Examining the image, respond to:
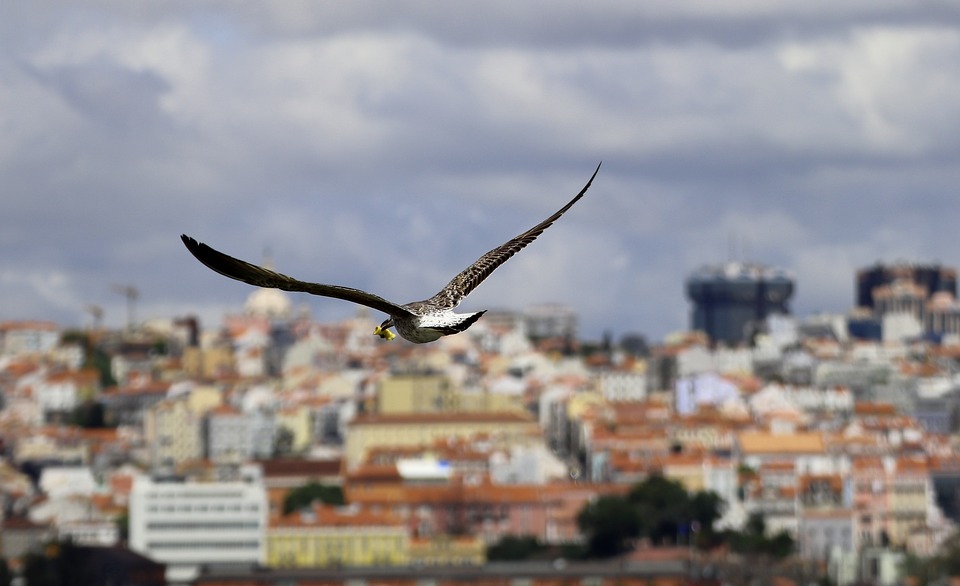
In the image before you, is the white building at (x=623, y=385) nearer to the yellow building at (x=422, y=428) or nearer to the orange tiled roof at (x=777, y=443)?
the yellow building at (x=422, y=428)

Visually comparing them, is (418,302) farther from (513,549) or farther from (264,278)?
(513,549)

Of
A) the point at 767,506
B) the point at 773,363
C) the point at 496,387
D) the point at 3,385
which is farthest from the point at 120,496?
the point at 773,363

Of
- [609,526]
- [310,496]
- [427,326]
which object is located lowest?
[427,326]

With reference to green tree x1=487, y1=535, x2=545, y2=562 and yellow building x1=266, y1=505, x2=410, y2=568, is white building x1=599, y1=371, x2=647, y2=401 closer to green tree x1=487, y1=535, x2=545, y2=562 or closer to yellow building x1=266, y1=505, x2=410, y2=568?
green tree x1=487, y1=535, x2=545, y2=562

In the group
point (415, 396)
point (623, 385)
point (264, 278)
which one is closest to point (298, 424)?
point (415, 396)

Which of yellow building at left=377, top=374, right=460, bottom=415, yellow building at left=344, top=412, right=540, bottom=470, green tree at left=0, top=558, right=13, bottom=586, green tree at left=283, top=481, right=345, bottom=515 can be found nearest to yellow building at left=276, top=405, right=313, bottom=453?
yellow building at left=377, top=374, right=460, bottom=415

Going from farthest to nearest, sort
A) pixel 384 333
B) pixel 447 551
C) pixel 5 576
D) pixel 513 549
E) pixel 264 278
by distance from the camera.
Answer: pixel 513 549, pixel 447 551, pixel 5 576, pixel 384 333, pixel 264 278

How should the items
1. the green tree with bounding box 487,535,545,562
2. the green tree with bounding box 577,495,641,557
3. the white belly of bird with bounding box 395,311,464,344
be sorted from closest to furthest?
the white belly of bird with bounding box 395,311,464,344
the green tree with bounding box 487,535,545,562
the green tree with bounding box 577,495,641,557
